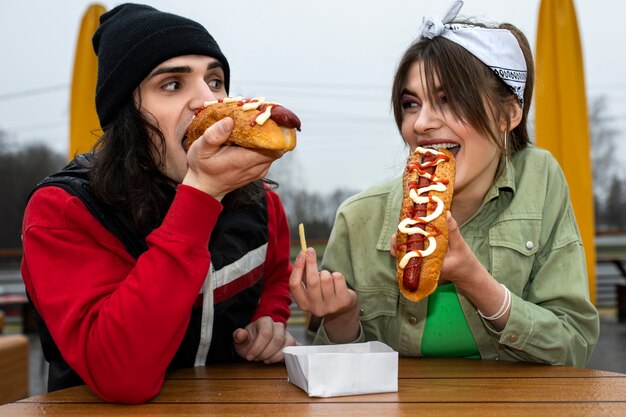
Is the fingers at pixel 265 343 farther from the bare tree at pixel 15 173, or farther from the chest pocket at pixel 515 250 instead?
the bare tree at pixel 15 173

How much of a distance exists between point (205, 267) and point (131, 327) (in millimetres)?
244

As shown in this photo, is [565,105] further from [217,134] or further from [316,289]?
[217,134]

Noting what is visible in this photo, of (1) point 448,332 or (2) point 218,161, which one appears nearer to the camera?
(2) point 218,161

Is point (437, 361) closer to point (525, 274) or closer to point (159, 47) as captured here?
point (525, 274)

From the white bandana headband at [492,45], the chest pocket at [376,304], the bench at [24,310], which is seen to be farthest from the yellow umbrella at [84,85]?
the bench at [24,310]

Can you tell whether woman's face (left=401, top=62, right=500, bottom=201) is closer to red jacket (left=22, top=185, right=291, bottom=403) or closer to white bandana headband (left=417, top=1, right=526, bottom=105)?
white bandana headband (left=417, top=1, right=526, bottom=105)

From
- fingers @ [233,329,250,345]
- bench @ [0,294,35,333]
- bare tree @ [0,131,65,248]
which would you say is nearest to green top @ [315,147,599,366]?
fingers @ [233,329,250,345]

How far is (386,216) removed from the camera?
2.65m

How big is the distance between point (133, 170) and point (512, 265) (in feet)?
4.35

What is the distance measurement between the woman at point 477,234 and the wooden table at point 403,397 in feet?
0.76

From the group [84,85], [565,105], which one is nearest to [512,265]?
[565,105]

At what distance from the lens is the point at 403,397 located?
5.74 ft

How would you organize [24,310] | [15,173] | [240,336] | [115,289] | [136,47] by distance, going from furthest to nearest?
Answer: [15,173]
[24,310]
[240,336]
[136,47]
[115,289]

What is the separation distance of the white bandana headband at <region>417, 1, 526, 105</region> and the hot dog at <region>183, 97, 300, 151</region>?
0.76 m
